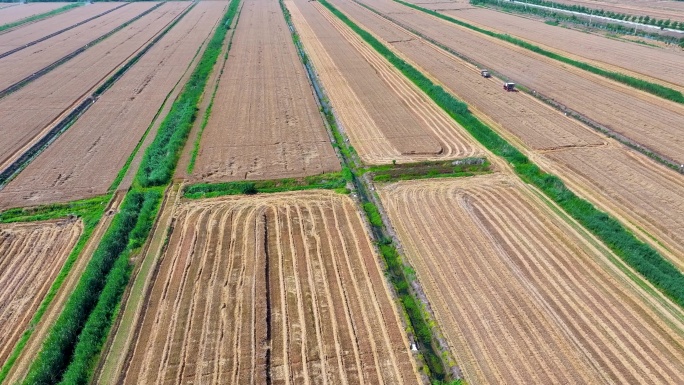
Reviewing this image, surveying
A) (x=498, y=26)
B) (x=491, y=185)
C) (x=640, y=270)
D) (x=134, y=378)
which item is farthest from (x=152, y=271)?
(x=498, y=26)

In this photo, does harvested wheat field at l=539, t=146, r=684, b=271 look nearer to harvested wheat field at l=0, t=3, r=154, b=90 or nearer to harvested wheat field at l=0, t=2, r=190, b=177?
harvested wheat field at l=0, t=2, r=190, b=177

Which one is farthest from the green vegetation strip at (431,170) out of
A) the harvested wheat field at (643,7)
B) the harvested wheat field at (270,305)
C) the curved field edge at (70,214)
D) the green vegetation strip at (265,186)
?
the harvested wheat field at (643,7)

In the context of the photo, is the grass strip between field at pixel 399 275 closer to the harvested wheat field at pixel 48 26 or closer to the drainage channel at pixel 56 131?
the drainage channel at pixel 56 131

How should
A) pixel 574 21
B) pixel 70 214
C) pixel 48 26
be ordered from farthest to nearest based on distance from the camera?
1. pixel 48 26
2. pixel 574 21
3. pixel 70 214

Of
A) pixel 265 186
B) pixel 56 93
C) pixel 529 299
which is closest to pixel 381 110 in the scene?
pixel 265 186

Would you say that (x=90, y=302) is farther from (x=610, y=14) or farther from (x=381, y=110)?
(x=610, y=14)

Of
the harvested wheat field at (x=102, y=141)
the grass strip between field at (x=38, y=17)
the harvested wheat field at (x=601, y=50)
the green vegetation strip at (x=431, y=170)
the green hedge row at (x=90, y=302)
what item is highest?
the grass strip between field at (x=38, y=17)
